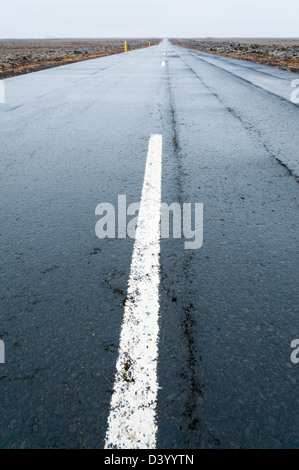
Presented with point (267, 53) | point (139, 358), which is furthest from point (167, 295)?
point (267, 53)

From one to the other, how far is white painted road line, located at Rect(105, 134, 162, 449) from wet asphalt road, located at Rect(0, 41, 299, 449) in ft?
0.13

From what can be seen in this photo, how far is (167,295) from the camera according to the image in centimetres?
204

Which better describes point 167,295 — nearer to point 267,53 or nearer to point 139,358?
point 139,358

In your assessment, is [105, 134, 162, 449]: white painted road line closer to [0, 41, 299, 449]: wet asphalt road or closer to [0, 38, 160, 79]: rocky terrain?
[0, 41, 299, 449]: wet asphalt road

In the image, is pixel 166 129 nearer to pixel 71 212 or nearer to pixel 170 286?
pixel 71 212

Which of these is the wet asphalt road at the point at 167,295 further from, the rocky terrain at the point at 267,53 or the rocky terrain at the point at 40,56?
the rocky terrain at the point at 267,53

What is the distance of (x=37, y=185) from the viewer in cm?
361

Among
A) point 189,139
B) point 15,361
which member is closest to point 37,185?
point 15,361

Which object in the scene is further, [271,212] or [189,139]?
[189,139]

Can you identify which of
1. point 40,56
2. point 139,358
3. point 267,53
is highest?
point 267,53

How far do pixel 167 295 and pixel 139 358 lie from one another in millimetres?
502

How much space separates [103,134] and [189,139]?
4.71 feet

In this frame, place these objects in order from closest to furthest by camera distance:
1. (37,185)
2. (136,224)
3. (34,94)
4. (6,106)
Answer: (136,224)
(37,185)
(6,106)
(34,94)
